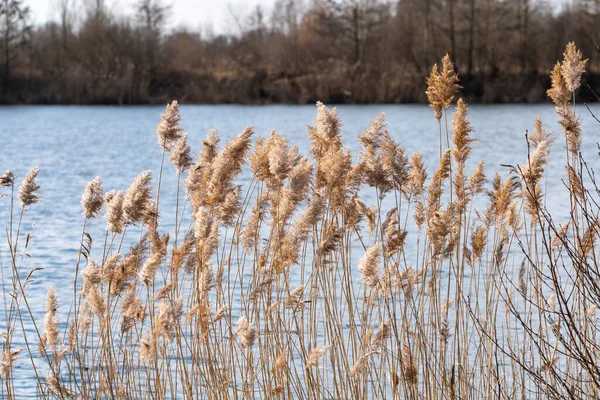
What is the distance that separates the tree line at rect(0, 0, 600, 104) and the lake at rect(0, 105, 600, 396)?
2342mm

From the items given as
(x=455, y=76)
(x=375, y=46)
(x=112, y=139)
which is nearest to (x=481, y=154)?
(x=112, y=139)

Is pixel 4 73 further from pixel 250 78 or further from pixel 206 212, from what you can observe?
pixel 206 212

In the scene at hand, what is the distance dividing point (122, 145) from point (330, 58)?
89.9 feet

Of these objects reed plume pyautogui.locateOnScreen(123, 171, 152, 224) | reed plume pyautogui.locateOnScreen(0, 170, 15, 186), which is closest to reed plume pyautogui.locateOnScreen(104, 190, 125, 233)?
reed plume pyautogui.locateOnScreen(123, 171, 152, 224)

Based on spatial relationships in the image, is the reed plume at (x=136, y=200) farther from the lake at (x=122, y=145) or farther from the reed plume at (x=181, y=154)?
the lake at (x=122, y=145)

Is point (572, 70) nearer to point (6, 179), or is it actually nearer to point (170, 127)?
point (170, 127)

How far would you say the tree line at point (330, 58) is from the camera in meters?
45.5

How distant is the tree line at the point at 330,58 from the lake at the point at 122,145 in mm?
2342

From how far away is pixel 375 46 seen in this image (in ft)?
163

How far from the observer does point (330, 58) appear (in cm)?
5275

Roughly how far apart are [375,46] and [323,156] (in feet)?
153

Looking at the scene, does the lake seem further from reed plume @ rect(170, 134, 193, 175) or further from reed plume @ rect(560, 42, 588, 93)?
reed plume @ rect(170, 134, 193, 175)

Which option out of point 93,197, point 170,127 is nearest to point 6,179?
point 93,197

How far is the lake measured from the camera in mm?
12453
